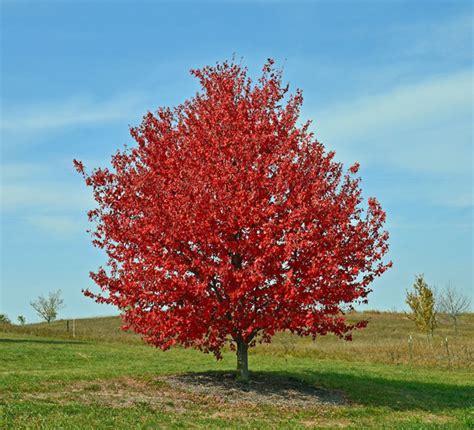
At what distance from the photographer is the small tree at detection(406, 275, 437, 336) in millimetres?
54344

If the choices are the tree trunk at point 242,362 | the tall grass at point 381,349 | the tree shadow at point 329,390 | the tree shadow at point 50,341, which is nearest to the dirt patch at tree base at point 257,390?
the tree shadow at point 329,390

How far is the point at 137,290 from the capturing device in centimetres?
2030

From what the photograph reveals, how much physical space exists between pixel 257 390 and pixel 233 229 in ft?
19.5

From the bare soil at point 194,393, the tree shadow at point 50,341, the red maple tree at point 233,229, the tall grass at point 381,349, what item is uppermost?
the red maple tree at point 233,229

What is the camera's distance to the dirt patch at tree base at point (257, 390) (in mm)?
20297

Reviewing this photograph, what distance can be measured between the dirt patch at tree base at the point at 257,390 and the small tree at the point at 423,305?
33099mm

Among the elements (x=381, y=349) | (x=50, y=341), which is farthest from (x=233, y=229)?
(x=50, y=341)

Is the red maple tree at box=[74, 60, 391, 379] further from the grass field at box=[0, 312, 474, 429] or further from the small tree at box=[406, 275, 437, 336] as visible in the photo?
the small tree at box=[406, 275, 437, 336]

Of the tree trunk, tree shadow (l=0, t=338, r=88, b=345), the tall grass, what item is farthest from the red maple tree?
tree shadow (l=0, t=338, r=88, b=345)

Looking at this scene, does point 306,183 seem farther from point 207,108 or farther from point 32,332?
point 32,332

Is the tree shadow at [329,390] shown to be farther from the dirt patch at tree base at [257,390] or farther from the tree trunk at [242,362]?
the tree trunk at [242,362]

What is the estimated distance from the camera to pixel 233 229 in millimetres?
19328

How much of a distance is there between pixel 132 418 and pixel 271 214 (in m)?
7.19

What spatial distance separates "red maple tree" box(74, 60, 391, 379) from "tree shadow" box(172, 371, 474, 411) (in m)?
1.68
